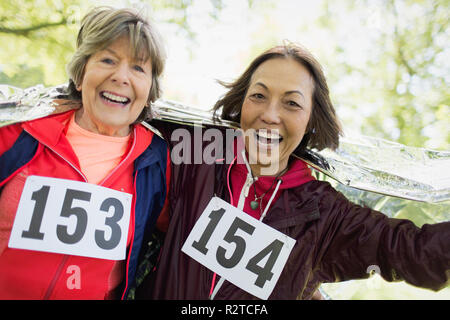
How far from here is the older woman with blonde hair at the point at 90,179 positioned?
144cm

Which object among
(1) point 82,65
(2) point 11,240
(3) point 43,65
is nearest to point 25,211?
(2) point 11,240

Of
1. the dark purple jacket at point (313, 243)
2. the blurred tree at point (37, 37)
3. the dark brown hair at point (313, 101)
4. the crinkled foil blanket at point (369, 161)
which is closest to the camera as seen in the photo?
the dark purple jacket at point (313, 243)

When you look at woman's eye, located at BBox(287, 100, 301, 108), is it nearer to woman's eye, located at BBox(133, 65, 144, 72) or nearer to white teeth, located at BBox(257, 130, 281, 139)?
white teeth, located at BBox(257, 130, 281, 139)

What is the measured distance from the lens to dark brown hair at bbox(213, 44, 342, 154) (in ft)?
6.00

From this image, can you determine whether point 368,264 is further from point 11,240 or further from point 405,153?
point 11,240

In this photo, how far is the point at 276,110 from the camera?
173 centimetres

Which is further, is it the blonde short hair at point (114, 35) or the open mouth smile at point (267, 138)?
the open mouth smile at point (267, 138)

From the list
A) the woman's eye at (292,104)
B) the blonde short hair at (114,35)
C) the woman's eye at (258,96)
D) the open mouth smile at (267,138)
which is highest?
the blonde short hair at (114,35)

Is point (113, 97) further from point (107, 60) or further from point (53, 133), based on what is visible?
point (53, 133)

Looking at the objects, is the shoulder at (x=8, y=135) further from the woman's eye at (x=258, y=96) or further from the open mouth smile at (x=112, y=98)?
the woman's eye at (x=258, y=96)

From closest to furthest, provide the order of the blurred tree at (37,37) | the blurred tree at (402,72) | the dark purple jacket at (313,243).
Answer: the dark purple jacket at (313,243), the blurred tree at (37,37), the blurred tree at (402,72)

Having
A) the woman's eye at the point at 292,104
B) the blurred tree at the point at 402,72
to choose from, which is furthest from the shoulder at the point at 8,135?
the blurred tree at the point at 402,72

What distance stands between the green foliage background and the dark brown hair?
1.49 m

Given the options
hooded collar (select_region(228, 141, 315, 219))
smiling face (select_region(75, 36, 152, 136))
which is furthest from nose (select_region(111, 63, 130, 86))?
hooded collar (select_region(228, 141, 315, 219))
